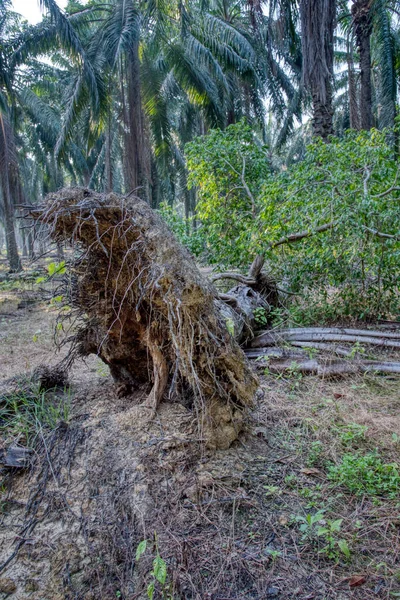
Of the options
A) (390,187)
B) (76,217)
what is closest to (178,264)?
(76,217)

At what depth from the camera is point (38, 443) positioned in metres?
2.81

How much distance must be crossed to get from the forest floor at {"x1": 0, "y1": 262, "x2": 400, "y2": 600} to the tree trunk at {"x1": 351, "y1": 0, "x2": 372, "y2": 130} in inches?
440

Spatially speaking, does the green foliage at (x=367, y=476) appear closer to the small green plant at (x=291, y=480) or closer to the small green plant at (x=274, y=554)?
the small green plant at (x=291, y=480)

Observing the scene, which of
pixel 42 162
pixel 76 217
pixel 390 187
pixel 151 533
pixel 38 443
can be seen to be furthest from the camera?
pixel 42 162

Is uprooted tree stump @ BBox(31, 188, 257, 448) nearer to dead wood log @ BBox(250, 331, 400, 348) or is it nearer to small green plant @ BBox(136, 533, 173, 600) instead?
small green plant @ BBox(136, 533, 173, 600)

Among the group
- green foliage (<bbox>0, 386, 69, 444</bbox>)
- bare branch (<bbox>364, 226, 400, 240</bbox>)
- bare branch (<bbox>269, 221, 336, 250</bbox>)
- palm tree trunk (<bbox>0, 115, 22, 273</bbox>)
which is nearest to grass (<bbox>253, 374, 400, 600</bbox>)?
bare branch (<bbox>364, 226, 400, 240</bbox>)

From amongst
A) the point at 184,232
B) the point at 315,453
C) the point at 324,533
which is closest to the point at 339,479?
the point at 315,453

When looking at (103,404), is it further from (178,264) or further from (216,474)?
(178,264)

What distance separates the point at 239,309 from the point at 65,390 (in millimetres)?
2398

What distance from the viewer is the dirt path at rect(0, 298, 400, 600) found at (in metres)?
1.87

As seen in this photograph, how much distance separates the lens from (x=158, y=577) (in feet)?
5.66

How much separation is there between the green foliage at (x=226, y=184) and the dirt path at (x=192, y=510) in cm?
379

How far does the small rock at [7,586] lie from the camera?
1.96 meters

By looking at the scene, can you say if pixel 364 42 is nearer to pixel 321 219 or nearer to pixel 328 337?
pixel 321 219
